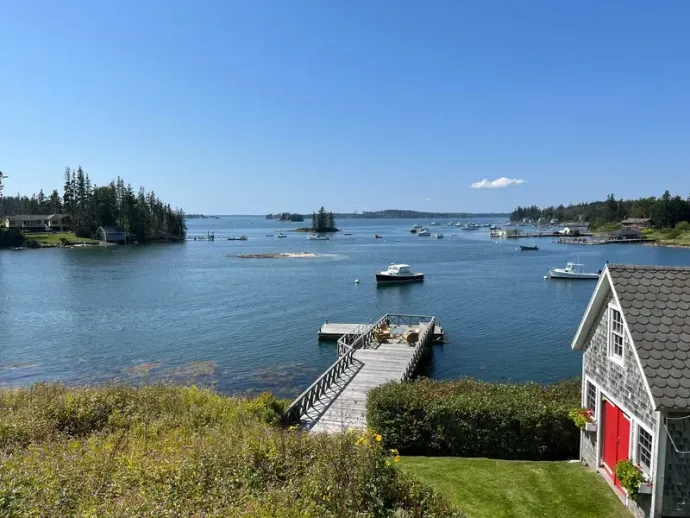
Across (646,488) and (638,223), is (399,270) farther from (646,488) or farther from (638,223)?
(638,223)

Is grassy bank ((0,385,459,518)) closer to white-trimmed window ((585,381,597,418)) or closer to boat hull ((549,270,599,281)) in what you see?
white-trimmed window ((585,381,597,418))

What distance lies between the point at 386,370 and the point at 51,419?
15972 millimetres

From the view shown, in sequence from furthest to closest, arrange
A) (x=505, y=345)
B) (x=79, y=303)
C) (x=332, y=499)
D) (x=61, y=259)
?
(x=61, y=259) → (x=79, y=303) → (x=505, y=345) → (x=332, y=499)

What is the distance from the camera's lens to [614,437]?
12219mm

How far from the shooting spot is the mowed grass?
131375mm

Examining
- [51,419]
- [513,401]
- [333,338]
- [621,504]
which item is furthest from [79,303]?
[621,504]

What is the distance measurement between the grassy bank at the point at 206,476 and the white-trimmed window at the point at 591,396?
7.19 m

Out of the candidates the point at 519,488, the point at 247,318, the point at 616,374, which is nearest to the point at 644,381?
the point at 616,374

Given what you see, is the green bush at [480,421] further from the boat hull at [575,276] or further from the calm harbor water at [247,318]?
the boat hull at [575,276]

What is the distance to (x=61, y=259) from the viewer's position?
331 ft

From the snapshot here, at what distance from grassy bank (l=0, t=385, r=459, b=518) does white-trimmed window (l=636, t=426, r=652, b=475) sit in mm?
5111

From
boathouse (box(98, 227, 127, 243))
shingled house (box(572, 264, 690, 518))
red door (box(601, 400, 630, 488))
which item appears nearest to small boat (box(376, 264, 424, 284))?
shingled house (box(572, 264, 690, 518))

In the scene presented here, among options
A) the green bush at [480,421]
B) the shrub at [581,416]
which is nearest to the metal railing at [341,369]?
the green bush at [480,421]

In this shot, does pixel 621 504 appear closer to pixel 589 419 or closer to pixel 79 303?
pixel 589 419
